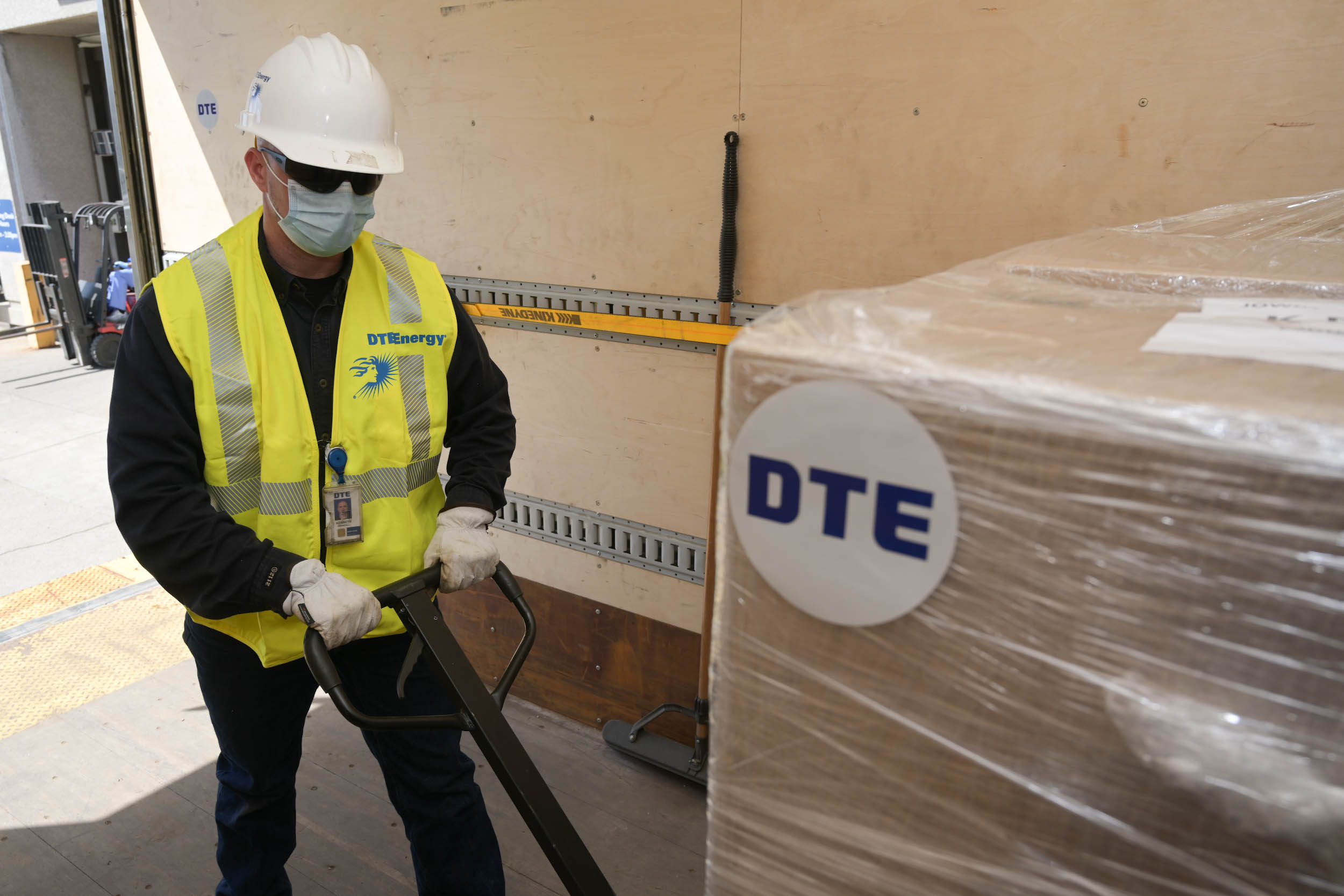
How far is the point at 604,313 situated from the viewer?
8.84 ft

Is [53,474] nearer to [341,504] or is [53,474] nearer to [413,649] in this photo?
[341,504]

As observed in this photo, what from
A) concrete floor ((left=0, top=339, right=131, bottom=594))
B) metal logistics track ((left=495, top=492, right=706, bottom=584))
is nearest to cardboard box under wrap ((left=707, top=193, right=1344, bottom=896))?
metal logistics track ((left=495, top=492, right=706, bottom=584))

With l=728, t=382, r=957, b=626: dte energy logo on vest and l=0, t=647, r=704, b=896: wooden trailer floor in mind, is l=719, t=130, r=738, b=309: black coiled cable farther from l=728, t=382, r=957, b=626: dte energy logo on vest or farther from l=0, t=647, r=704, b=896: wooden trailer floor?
l=728, t=382, r=957, b=626: dte energy logo on vest

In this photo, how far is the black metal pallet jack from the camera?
1.44m

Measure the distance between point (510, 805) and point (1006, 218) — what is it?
7.24ft


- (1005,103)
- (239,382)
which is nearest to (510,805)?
(239,382)

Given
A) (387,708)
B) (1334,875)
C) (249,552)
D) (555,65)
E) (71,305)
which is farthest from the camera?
(71,305)

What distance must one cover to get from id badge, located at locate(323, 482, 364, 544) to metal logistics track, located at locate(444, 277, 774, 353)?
103cm

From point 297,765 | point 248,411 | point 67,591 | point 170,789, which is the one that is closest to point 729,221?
point 248,411

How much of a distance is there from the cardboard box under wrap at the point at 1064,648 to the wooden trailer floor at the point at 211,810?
1.99m

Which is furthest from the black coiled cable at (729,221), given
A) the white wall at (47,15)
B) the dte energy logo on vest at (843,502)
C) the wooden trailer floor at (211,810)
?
the white wall at (47,15)

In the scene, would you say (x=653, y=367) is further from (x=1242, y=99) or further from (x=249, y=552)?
(x=1242, y=99)

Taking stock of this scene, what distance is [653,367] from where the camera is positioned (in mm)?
2646

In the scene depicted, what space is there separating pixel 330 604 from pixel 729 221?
4.53ft
